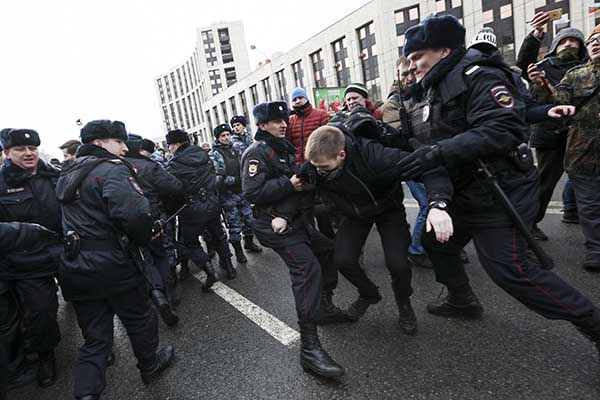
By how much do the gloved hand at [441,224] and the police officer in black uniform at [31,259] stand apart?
2.78 metres

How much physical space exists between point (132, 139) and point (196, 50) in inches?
2912

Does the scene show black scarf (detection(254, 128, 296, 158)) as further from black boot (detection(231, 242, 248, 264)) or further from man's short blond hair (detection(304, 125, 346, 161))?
black boot (detection(231, 242, 248, 264))

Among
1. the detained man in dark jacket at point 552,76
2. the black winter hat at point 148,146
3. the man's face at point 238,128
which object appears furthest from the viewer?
the man's face at point 238,128

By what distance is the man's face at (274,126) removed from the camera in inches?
103

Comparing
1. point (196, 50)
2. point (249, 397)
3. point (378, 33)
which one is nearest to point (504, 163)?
point (249, 397)

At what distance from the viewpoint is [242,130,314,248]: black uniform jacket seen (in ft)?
7.97

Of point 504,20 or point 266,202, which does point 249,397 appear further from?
point 504,20

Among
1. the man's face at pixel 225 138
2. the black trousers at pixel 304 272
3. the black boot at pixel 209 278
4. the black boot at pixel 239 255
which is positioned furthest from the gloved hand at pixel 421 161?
the man's face at pixel 225 138

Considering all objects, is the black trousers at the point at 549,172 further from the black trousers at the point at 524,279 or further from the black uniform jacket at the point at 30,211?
the black uniform jacket at the point at 30,211

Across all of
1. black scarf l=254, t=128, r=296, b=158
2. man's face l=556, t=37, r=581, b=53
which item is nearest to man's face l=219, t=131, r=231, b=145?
black scarf l=254, t=128, r=296, b=158

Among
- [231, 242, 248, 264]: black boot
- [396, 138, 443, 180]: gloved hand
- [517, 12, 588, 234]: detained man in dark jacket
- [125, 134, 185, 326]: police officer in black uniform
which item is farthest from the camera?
[231, 242, 248, 264]: black boot

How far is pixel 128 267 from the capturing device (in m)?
2.16

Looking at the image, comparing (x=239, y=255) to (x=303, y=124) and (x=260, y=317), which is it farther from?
(x=303, y=124)

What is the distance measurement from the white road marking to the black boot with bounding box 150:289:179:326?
580 mm
